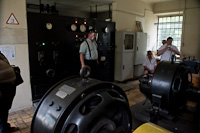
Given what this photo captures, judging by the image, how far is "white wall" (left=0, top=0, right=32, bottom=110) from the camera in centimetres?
268

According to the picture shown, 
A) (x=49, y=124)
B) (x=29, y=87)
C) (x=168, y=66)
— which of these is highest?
(x=168, y=66)

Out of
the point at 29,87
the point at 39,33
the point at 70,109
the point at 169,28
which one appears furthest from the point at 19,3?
the point at 169,28

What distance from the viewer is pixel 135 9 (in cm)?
550

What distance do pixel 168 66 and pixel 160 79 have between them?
174 mm

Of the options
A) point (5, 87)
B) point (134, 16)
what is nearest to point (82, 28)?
point (5, 87)

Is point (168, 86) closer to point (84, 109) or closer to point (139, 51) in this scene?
point (84, 109)

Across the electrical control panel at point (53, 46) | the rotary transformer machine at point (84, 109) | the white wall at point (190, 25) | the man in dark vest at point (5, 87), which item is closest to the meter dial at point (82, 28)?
the electrical control panel at point (53, 46)

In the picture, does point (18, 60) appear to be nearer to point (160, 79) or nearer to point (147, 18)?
point (160, 79)

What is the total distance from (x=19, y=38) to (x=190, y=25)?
5397 mm

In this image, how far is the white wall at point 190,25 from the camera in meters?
5.52

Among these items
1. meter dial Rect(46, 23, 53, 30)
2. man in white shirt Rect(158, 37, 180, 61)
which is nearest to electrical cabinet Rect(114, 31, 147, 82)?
man in white shirt Rect(158, 37, 180, 61)

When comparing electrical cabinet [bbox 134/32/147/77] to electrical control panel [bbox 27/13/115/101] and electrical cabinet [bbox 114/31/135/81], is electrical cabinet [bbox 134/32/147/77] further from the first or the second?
electrical control panel [bbox 27/13/115/101]

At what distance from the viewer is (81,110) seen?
0.98 metres

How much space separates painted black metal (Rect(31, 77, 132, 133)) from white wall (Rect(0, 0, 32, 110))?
80.6 inches
